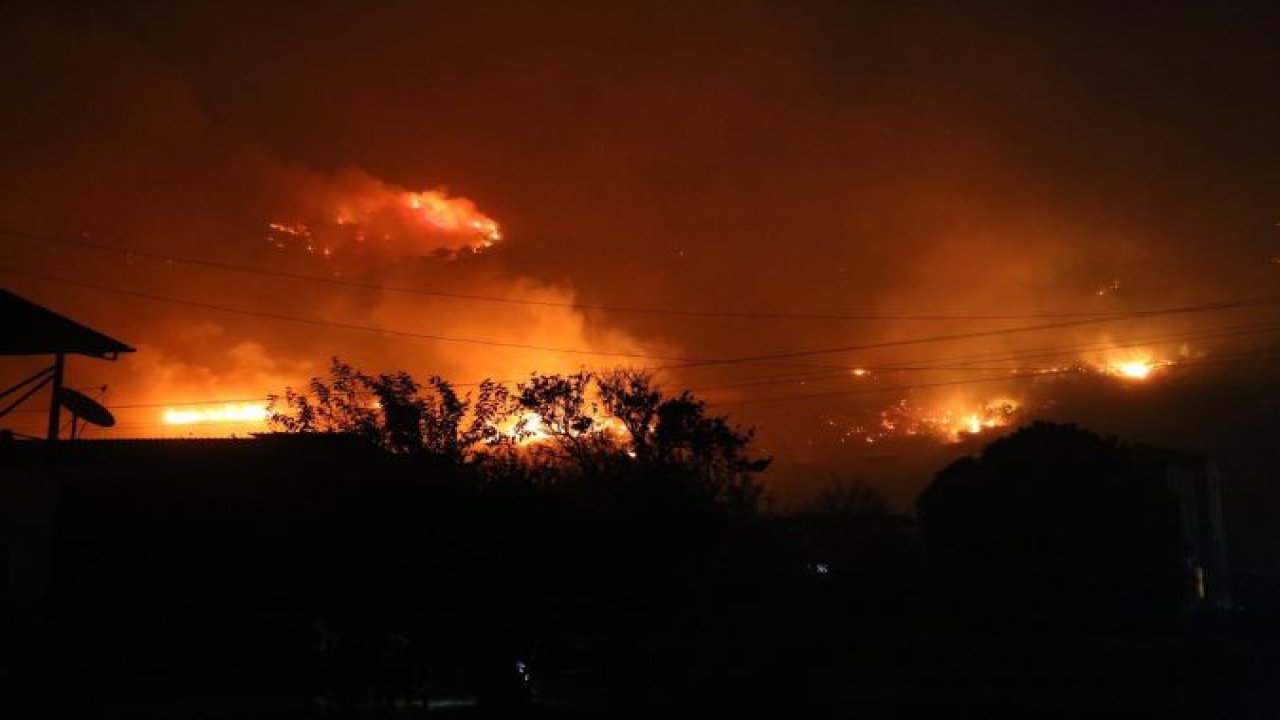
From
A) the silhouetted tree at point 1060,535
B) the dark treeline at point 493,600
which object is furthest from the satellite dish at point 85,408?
the silhouetted tree at point 1060,535

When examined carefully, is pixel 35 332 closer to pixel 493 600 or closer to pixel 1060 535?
pixel 493 600

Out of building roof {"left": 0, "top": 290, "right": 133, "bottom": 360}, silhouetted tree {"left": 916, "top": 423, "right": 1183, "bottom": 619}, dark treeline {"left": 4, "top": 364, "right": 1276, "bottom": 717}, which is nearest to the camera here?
dark treeline {"left": 4, "top": 364, "right": 1276, "bottom": 717}

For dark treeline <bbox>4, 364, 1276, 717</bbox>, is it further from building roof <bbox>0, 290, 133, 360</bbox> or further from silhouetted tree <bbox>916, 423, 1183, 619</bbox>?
silhouetted tree <bbox>916, 423, 1183, 619</bbox>

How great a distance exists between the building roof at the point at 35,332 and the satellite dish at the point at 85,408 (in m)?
2.66

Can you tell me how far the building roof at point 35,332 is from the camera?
28484 millimetres

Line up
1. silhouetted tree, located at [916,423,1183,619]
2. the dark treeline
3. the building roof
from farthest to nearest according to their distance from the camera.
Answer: silhouetted tree, located at [916,423,1183,619], the building roof, the dark treeline

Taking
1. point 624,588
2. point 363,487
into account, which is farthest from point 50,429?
point 624,588

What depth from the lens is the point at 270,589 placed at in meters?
23.1

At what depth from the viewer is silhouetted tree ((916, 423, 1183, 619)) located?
4341cm

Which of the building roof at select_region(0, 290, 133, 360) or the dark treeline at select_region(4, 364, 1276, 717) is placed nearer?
the dark treeline at select_region(4, 364, 1276, 717)

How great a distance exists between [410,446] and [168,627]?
6.64m

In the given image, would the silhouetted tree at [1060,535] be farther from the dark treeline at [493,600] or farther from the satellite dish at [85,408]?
the satellite dish at [85,408]

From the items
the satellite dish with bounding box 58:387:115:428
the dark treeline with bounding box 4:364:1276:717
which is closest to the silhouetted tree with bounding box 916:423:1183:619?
the dark treeline with bounding box 4:364:1276:717

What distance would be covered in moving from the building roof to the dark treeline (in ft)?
9.60
